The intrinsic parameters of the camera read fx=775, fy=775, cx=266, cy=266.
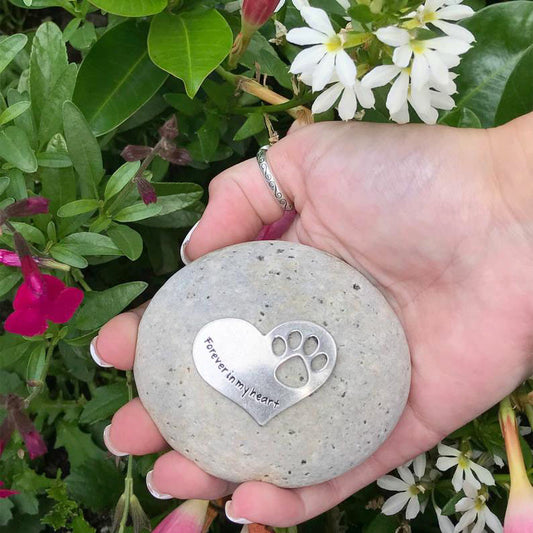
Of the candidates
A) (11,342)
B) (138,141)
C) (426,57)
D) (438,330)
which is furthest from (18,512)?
(426,57)

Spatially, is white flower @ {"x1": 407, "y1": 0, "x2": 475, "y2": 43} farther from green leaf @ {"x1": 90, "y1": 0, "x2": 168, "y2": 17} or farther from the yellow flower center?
green leaf @ {"x1": 90, "y1": 0, "x2": 168, "y2": 17}

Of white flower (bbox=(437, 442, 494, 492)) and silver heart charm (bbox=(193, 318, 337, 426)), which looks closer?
silver heart charm (bbox=(193, 318, 337, 426))

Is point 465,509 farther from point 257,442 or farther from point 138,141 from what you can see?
point 138,141

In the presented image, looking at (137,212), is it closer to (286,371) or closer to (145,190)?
(145,190)

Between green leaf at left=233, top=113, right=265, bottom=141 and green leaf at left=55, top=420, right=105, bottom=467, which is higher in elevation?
green leaf at left=233, top=113, right=265, bottom=141

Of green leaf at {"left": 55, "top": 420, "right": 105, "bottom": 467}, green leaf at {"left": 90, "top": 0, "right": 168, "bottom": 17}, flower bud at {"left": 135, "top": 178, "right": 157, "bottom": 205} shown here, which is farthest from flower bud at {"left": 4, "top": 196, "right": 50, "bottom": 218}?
green leaf at {"left": 55, "top": 420, "right": 105, "bottom": 467}

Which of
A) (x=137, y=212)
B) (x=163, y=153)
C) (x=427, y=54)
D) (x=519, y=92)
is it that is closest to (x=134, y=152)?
(x=163, y=153)
